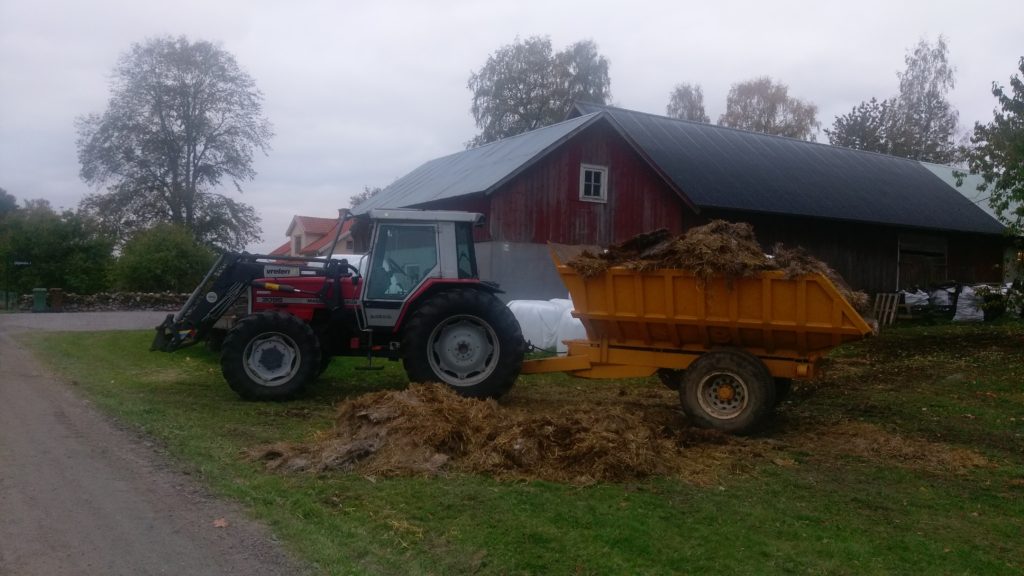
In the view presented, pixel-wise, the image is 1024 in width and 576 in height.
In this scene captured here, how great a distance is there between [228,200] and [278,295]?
140 feet

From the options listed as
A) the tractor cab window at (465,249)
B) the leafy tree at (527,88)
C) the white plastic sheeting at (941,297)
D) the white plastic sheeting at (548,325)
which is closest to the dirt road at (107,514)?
the tractor cab window at (465,249)

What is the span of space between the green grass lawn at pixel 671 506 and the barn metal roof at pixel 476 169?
38.6 feet

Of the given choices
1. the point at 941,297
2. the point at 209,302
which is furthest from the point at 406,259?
the point at 941,297

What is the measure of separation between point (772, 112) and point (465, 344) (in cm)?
4471

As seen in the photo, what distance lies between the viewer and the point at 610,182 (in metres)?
23.2

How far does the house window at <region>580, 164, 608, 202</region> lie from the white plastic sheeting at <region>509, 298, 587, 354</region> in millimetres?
7315

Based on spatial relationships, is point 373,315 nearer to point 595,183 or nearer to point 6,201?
point 595,183

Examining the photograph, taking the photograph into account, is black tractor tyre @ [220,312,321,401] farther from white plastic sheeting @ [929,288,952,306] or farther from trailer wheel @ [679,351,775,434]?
white plastic sheeting @ [929,288,952,306]

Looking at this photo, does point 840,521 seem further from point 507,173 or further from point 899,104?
point 899,104

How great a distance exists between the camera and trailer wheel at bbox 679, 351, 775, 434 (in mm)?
8992

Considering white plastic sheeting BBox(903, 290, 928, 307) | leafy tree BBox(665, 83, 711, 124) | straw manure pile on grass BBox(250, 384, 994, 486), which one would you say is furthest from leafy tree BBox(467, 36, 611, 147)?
straw manure pile on grass BBox(250, 384, 994, 486)

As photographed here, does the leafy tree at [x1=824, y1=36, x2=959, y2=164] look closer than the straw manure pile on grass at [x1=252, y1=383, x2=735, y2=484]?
No

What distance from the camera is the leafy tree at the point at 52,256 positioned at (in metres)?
37.9

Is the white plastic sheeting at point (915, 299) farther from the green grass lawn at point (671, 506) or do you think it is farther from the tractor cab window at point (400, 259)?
the tractor cab window at point (400, 259)
